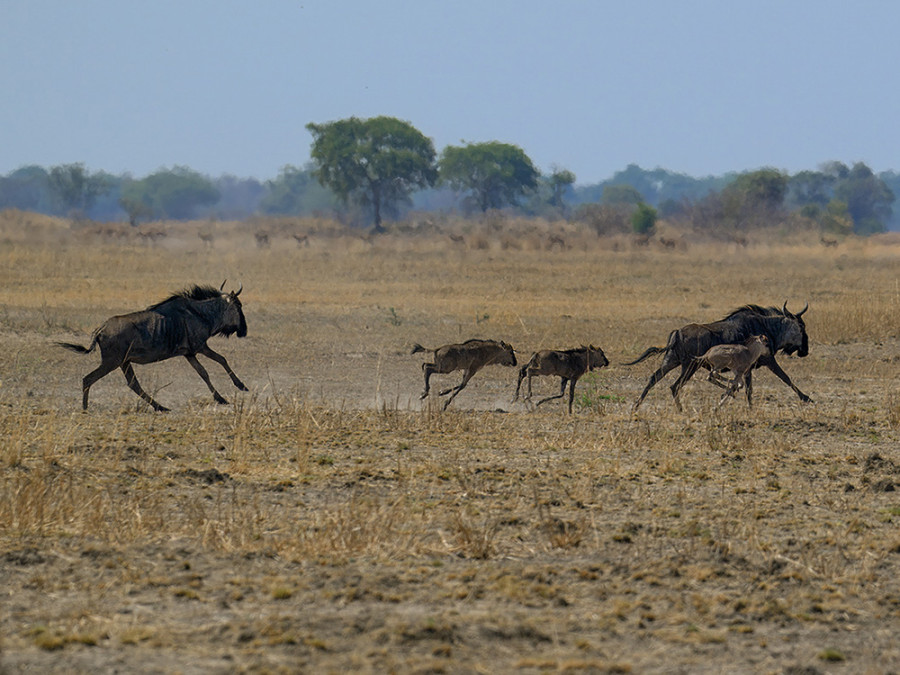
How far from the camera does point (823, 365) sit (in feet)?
48.9

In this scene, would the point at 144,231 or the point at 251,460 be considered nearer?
the point at 251,460

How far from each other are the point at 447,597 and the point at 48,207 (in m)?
124

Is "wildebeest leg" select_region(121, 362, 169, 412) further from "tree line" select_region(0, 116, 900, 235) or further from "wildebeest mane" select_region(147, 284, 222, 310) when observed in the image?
"tree line" select_region(0, 116, 900, 235)

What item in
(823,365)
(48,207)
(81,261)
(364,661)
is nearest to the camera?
(364,661)

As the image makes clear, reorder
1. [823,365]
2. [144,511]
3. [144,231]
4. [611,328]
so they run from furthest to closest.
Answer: [144,231] < [611,328] < [823,365] < [144,511]

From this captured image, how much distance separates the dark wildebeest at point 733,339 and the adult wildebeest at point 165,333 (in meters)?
3.89

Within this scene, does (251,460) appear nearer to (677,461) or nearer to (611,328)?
(677,461)

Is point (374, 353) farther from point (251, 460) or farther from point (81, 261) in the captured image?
point (81, 261)

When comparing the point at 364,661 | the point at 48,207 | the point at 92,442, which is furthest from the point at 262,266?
the point at 48,207

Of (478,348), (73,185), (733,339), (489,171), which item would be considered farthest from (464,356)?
(73,185)

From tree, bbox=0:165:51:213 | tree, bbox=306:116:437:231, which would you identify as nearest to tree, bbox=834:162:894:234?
tree, bbox=306:116:437:231

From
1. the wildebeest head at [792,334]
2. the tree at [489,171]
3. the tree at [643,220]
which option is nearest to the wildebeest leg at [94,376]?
the wildebeest head at [792,334]

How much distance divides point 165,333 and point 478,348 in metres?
2.90

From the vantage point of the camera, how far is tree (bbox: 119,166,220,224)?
110 m
